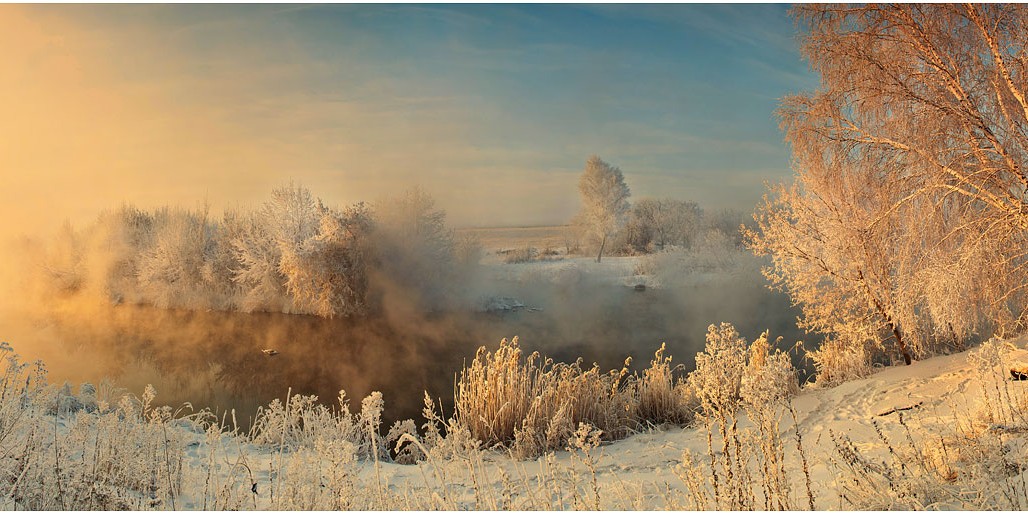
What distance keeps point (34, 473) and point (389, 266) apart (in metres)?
9.85

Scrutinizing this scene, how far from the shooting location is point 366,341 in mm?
11250

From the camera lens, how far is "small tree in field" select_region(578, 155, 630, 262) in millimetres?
20719

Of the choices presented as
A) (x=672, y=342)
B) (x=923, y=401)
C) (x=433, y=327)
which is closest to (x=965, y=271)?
(x=923, y=401)

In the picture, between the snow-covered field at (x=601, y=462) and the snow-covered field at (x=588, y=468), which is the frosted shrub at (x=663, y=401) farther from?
the snow-covered field at (x=588, y=468)

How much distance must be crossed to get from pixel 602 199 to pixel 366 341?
38.6 ft

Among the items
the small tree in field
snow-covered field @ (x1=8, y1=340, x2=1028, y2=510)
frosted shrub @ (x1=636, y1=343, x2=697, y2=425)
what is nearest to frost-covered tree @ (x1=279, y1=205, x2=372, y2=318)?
Answer: snow-covered field @ (x1=8, y1=340, x2=1028, y2=510)

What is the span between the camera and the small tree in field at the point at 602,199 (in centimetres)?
2072

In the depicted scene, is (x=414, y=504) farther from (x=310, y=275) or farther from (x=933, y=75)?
(x=310, y=275)

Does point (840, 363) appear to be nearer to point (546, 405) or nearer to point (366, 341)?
point (546, 405)

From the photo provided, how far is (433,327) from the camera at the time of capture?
12367mm

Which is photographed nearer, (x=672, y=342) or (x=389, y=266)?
(x=672, y=342)

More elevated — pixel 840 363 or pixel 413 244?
pixel 413 244

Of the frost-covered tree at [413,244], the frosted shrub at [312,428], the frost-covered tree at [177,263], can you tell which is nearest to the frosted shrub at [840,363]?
the frosted shrub at [312,428]


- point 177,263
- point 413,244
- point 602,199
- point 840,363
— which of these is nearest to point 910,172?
point 840,363
